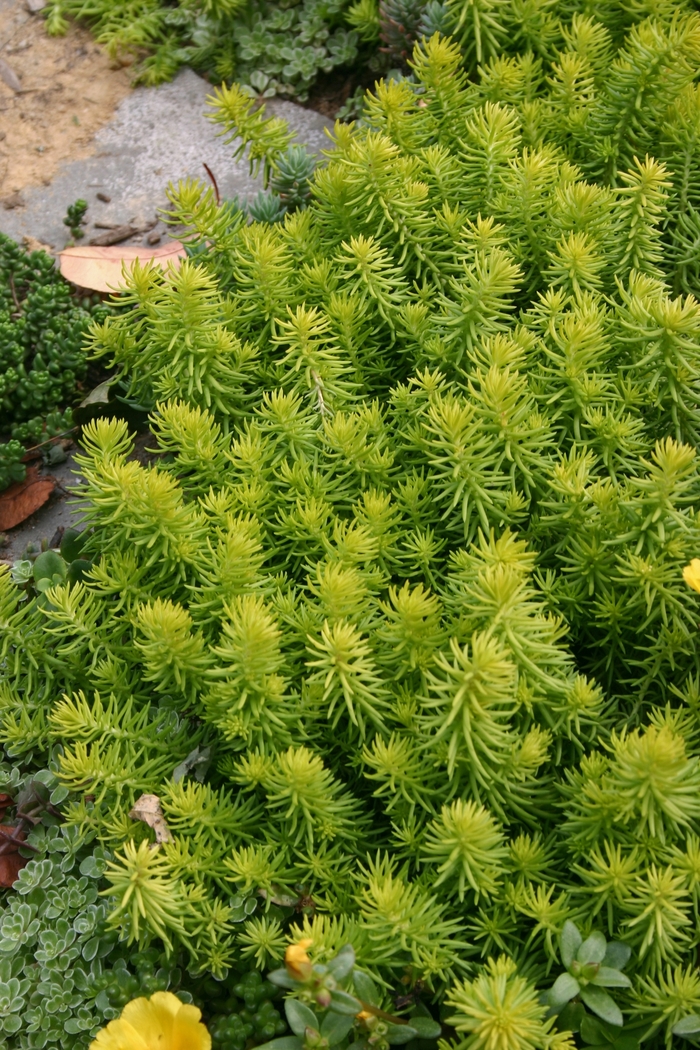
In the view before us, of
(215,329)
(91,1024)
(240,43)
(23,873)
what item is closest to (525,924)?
(91,1024)

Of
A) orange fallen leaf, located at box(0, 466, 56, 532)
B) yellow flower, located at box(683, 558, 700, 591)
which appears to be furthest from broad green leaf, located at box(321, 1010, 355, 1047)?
orange fallen leaf, located at box(0, 466, 56, 532)

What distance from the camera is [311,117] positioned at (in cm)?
388

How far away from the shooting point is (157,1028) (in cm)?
196

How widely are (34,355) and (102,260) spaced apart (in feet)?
1.50

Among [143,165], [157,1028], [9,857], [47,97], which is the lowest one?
[9,857]

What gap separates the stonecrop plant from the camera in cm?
184

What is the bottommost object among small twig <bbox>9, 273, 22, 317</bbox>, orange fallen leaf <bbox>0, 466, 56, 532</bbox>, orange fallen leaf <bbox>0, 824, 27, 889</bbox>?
orange fallen leaf <bbox>0, 824, 27, 889</bbox>

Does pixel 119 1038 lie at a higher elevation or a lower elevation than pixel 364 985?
lower

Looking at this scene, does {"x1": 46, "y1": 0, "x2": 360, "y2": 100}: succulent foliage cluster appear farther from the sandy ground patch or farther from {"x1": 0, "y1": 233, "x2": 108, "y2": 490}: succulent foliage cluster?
{"x1": 0, "y1": 233, "x2": 108, "y2": 490}: succulent foliage cluster

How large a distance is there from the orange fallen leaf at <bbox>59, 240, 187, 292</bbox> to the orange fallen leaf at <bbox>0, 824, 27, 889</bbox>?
189 centimetres

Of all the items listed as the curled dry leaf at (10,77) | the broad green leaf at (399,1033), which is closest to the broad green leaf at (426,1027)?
the broad green leaf at (399,1033)

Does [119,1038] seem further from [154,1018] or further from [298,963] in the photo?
[298,963]

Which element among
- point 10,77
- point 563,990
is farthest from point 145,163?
point 563,990

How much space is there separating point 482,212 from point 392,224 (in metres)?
0.27
